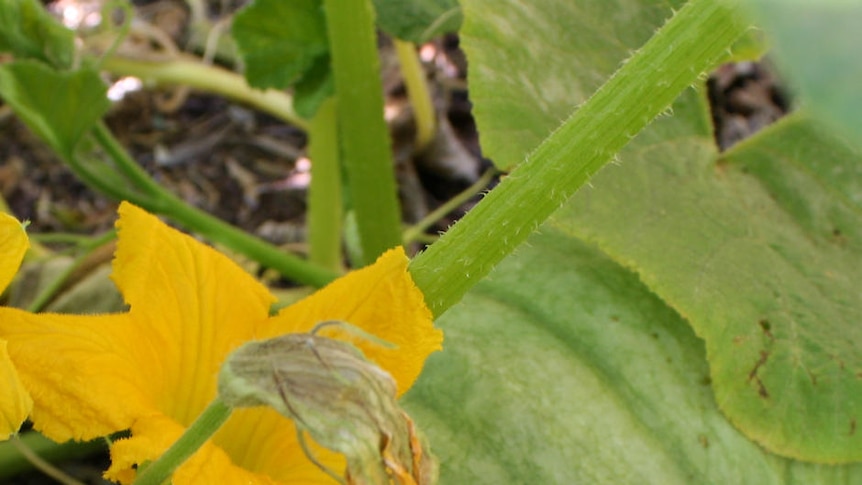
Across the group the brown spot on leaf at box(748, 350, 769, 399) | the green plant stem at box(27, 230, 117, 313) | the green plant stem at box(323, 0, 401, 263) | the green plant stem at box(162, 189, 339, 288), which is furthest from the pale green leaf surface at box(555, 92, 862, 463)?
the green plant stem at box(27, 230, 117, 313)

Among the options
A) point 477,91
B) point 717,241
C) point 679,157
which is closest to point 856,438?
point 717,241

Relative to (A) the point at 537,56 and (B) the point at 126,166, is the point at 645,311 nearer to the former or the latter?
(A) the point at 537,56

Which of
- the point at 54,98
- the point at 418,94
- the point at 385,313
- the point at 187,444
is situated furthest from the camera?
the point at 418,94

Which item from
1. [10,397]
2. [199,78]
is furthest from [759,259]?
[199,78]

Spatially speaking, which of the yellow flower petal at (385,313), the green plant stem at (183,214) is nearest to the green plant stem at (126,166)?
the green plant stem at (183,214)

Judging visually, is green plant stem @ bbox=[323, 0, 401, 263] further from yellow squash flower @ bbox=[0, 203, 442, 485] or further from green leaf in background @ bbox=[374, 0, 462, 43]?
yellow squash flower @ bbox=[0, 203, 442, 485]

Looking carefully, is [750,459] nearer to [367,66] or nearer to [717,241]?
[717,241]
